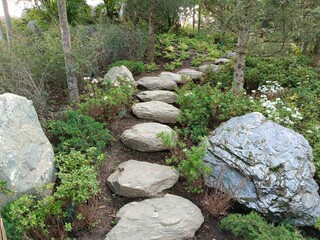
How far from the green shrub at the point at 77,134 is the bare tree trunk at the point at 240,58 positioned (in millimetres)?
2736

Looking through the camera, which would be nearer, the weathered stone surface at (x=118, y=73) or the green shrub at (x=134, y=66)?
the weathered stone surface at (x=118, y=73)

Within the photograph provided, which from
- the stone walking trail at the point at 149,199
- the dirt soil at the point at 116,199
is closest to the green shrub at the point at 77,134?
the dirt soil at the point at 116,199

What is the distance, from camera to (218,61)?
350 inches

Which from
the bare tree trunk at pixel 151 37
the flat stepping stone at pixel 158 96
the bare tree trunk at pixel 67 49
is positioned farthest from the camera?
the bare tree trunk at pixel 151 37

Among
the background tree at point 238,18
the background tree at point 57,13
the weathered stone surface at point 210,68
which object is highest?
the background tree at point 57,13

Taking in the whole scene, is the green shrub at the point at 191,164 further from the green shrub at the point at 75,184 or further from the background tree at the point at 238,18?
the background tree at the point at 238,18

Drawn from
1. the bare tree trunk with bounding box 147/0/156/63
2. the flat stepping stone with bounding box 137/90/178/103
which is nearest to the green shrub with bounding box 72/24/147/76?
the bare tree trunk with bounding box 147/0/156/63

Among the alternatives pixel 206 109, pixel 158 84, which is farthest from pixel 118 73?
pixel 206 109

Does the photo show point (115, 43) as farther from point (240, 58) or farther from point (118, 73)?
point (240, 58)

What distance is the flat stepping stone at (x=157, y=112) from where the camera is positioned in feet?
16.1

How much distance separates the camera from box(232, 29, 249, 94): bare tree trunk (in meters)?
5.36

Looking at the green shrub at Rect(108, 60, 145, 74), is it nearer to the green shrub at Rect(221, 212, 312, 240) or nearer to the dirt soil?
the dirt soil

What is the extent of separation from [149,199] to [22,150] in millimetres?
1583

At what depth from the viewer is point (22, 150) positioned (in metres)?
3.28
